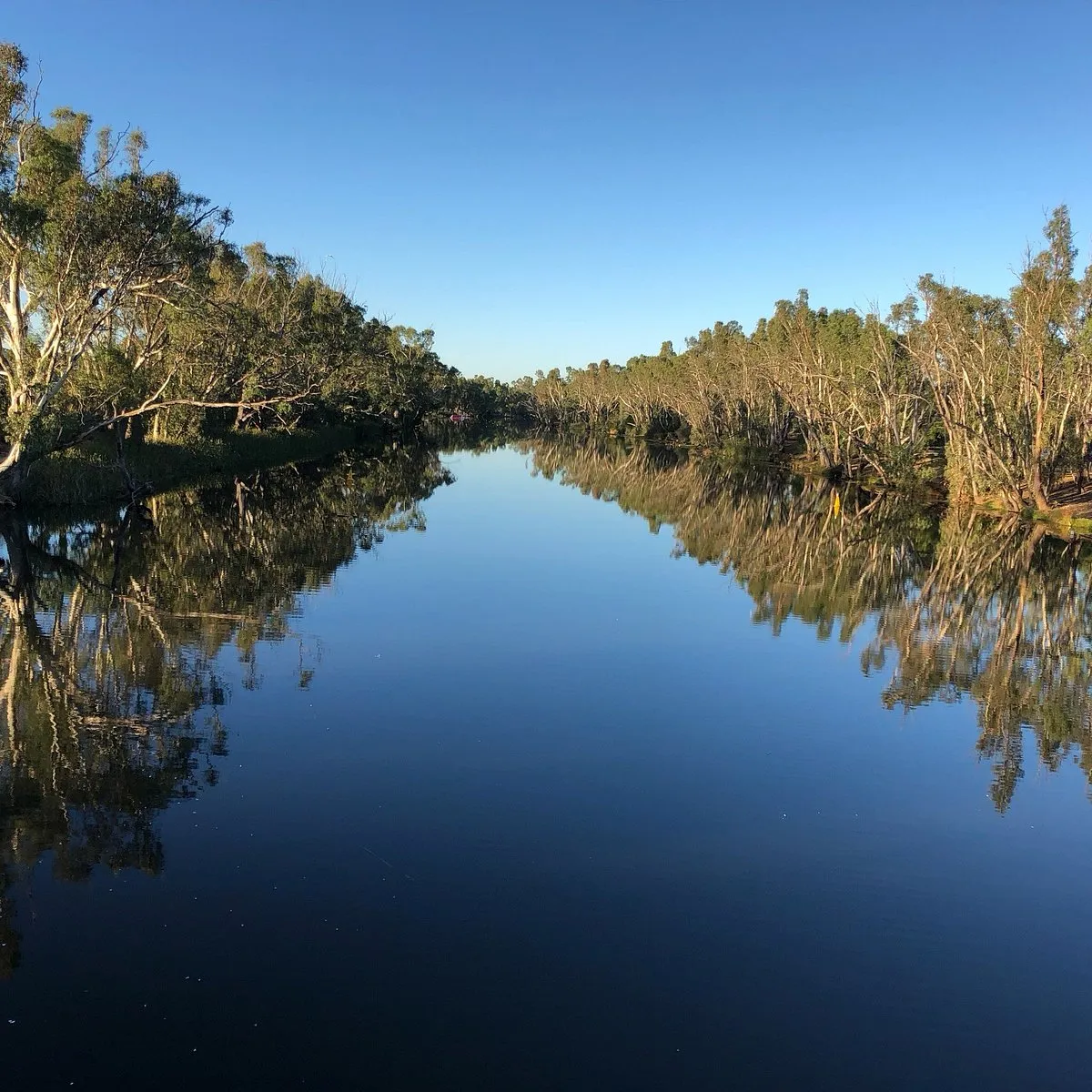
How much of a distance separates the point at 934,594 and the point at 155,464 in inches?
1212

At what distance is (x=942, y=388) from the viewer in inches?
1491

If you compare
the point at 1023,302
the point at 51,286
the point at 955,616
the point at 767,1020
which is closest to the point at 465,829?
the point at 767,1020

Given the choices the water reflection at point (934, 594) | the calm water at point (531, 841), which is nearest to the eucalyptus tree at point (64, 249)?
the calm water at point (531, 841)

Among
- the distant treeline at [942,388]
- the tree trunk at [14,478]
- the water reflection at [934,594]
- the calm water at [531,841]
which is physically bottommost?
the calm water at [531,841]

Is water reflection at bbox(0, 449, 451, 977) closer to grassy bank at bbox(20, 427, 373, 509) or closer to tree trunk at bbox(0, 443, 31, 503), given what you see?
tree trunk at bbox(0, 443, 31, 503)

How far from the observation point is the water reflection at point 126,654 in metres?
7.95

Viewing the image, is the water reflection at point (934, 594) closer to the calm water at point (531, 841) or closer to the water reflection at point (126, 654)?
the calm water at point (531, 841)

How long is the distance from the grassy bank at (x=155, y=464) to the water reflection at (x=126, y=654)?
209cm

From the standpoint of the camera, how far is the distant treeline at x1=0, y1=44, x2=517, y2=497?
21.9m

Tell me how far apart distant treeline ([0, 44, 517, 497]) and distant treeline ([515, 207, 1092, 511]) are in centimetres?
2846

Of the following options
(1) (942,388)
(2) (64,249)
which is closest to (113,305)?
(2) (64,249)

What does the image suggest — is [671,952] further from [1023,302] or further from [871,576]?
[1023,302]

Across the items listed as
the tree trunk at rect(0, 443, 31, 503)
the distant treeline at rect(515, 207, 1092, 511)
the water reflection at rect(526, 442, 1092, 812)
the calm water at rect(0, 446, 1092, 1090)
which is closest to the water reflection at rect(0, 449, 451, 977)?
the calm water at rect(0, 446, 1092, 1090)

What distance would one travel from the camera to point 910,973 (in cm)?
659
